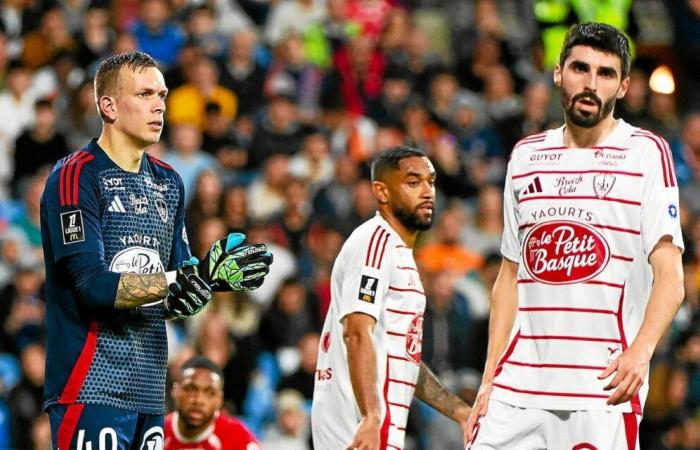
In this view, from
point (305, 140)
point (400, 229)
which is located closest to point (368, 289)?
point (400, 229)

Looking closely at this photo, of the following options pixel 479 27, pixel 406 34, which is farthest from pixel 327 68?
pixel 479 27

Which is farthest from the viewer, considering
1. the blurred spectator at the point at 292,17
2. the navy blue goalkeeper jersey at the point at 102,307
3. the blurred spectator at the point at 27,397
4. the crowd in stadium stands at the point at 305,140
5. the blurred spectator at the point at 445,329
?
the blurred spectator at the point at 292,17

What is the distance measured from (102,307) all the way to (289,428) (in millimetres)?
5672

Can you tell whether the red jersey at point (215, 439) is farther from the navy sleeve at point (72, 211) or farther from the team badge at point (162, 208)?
the navy sleeve at point (72, 211)

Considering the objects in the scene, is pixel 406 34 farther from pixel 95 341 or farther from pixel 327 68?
pixel 95 341

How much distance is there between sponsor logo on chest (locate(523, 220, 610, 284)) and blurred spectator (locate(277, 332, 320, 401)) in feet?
18.8

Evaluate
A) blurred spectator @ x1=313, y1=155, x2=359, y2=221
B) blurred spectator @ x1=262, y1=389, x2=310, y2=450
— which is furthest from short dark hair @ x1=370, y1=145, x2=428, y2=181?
blurred spectator @ x1=313, y1=155, x2=359, y2=221

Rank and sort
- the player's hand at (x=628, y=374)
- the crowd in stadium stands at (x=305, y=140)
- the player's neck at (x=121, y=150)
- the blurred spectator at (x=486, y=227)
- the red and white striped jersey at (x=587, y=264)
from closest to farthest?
1. the player's hand at (x=628, y=374)
2. the red and white striped jersey at (x=587, y=264)
3. the player's neck at (x=121, y=150)
4. the crowd in stadium stands at (x=305, y=140)
5. the blurred spectator at (x=486, y=227)

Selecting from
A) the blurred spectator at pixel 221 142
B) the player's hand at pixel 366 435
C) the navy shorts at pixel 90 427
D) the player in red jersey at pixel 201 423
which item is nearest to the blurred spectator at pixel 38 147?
the blurred spectator at pixel 221 142

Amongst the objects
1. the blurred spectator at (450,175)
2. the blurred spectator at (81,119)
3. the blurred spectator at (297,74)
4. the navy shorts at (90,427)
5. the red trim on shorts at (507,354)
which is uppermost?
the blurred spectator at (297,74)

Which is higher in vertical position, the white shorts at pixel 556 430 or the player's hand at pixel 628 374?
the player's hand at pixel 628 374

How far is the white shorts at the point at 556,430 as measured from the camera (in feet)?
18.6

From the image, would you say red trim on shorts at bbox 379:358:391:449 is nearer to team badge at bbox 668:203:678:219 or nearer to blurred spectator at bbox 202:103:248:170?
team badge at bbox 668:203:678:219

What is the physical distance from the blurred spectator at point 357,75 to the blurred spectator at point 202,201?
2711 millimetres
